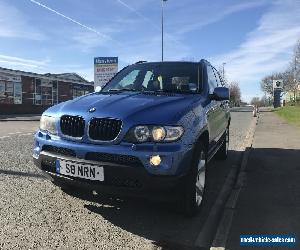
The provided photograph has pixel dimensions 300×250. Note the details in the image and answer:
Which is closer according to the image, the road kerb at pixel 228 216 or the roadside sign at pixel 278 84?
the road kerb at pixel 228 216

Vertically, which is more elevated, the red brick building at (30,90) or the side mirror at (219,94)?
the red brick building at (30,90)

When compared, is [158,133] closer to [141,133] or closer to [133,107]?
[141,133]

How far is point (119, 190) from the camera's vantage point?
4.17 meters

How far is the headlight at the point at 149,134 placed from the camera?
13.8 feet

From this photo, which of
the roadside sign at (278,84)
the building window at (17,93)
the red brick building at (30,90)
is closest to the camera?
the red brick building at (30,90)

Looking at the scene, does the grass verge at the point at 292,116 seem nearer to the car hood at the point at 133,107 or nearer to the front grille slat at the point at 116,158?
the car hood at the point at 133,107

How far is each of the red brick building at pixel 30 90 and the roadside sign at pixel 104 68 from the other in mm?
17280

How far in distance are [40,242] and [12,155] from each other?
17.5 feet

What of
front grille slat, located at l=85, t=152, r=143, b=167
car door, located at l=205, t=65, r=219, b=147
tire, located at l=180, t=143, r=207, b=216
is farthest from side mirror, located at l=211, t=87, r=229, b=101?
front grille slat, located at l=85, t=152, r=143, b=167

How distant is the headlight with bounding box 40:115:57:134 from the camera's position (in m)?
4.68

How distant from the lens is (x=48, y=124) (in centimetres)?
477

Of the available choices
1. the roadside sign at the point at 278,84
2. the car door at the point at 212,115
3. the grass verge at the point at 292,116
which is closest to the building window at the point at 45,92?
the grass verge at the point at 292,116

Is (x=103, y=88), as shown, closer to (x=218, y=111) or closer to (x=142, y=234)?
(x=218, y=111)

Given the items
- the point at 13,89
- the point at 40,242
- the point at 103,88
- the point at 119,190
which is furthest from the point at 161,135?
the point at 13,89
